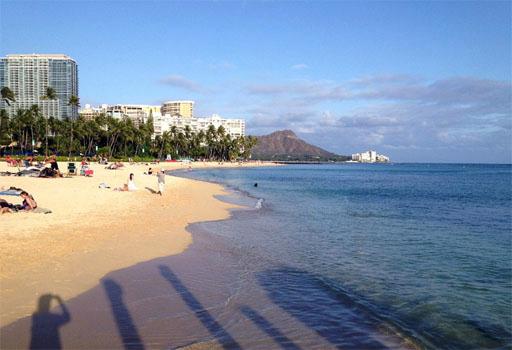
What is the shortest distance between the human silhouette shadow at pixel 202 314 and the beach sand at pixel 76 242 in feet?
4.41

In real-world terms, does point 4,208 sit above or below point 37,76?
below

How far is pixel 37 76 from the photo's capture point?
475 feet

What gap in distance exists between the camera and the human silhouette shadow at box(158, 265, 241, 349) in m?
5.22

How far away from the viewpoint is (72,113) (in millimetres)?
141000

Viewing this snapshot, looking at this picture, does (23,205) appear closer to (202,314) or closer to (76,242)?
(76,242)

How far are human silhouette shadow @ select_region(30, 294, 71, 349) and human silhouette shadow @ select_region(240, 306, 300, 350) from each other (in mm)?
2572

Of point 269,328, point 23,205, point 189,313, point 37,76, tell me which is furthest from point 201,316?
point 37,76

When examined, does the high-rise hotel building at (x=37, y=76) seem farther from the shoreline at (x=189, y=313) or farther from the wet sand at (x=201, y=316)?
the wet sand at (x=201, y=316)

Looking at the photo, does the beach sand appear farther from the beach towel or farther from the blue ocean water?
the blue ocean water

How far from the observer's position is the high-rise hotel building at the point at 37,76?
142625 millimetres

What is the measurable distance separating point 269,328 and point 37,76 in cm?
16411

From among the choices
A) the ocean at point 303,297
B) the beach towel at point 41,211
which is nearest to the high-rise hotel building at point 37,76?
the beach towel at point 41,211

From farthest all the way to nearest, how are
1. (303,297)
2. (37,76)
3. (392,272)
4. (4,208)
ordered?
(37,76) < (4,208) < (392,272) < (303,297)

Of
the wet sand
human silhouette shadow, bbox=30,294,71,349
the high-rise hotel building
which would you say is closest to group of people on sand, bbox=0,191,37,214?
the wet sand
